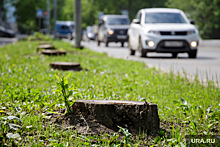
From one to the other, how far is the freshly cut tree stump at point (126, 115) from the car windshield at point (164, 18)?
966 centimetres

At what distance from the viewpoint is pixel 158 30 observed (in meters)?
11.4

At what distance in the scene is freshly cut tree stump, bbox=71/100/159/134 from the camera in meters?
2.98

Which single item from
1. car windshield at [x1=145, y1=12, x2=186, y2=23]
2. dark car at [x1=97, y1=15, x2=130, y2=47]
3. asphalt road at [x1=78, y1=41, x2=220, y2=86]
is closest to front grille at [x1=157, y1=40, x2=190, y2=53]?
asphalt road at [x1=78, y1=41, x2=220, y2=86]

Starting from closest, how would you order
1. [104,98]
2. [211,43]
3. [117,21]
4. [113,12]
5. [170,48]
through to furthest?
1. [104,98]
2. [170,48]
3. [117,21]
4. [211,43]
5. [113,12]

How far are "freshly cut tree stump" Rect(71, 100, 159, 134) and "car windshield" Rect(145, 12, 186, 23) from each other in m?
9.66

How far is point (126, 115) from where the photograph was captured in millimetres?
3006

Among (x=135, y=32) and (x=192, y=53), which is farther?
(x=135, y=32)

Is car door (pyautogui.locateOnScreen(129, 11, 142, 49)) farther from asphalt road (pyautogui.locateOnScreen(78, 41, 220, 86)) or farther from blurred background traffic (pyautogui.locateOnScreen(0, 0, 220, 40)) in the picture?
blurred background traffic (pyautogui.locateOnScreen(0, 0, 220, 40))

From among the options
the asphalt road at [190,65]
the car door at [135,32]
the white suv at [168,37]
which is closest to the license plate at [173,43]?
the white suv at [168,37]

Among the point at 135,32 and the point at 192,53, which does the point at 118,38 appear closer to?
the point at 135,32

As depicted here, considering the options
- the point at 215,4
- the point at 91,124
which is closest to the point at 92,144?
the point at 91,124

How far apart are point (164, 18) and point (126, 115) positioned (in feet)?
32.7

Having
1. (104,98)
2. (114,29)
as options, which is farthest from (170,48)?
(114,29)

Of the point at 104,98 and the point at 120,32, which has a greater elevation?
the point at 104,98
